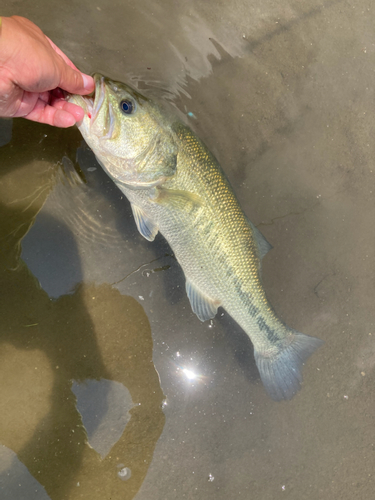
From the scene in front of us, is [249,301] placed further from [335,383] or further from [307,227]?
[335,383]

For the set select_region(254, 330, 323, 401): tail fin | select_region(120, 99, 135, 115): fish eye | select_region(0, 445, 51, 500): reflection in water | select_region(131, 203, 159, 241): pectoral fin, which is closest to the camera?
select_region(120, 99, 135, 115): fish eye

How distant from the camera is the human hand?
176cm

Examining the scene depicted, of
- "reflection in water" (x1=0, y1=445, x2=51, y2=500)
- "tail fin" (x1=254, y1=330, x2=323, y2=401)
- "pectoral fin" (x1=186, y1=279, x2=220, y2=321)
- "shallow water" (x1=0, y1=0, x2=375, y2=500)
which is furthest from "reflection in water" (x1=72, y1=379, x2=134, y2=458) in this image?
"tail fin" (x1=254, y1=330, x2=323, y2=401)

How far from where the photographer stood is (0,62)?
175cm

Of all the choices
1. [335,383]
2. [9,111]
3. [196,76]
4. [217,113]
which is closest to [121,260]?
[9,111]

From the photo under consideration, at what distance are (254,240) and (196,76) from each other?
5.07 ft

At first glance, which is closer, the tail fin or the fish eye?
the fish eye

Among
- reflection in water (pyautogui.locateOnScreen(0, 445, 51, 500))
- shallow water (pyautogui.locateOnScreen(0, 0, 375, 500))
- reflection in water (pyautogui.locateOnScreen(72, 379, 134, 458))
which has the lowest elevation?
reflection in water (pyautogui.locateOnScreen(0, 445, 51, 500))

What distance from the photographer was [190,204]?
2223mm

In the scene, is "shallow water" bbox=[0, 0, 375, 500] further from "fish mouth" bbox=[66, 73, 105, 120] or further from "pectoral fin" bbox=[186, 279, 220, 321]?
"fish mouth" bbox=[66, 73, 105, 120]

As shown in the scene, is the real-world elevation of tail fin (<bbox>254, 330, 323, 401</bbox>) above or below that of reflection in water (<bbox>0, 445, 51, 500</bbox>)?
above

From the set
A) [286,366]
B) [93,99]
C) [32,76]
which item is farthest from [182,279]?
[32,76]

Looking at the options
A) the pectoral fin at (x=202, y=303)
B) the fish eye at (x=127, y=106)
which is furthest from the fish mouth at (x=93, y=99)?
the pectoral fin at (x=202, y=303)

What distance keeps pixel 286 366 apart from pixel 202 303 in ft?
2.93
